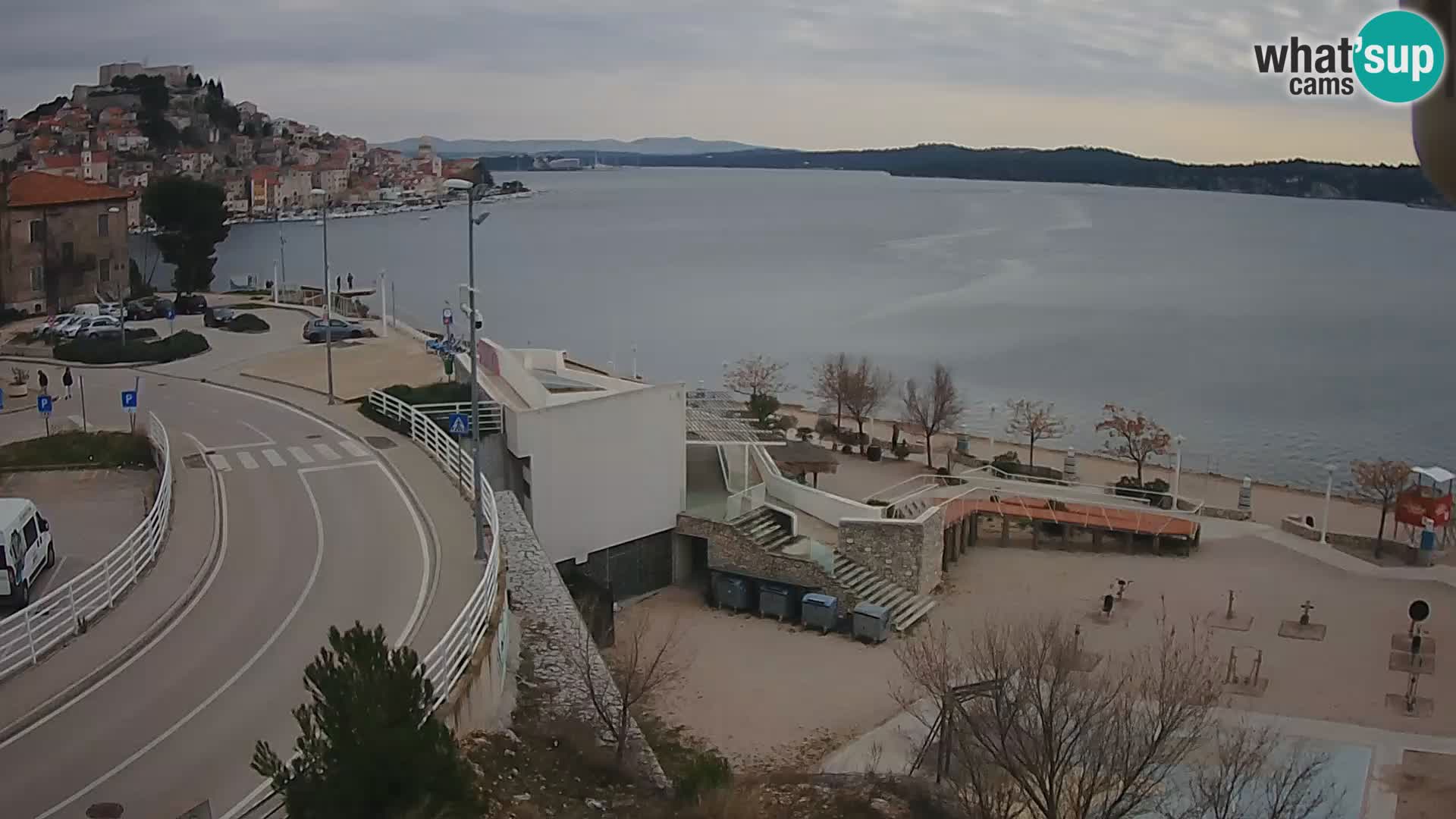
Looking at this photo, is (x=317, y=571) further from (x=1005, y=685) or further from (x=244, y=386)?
(x=244, y=386)

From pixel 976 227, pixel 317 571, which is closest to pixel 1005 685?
pixel 317 571

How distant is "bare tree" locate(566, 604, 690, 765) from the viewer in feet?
47.4

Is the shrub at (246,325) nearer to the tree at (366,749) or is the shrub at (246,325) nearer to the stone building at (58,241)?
the stone building at (58,241)

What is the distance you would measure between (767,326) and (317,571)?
7220 cm

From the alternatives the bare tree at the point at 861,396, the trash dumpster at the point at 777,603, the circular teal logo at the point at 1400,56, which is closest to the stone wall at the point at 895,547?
the trash dumpster at the point at 777,603

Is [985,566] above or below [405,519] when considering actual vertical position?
below

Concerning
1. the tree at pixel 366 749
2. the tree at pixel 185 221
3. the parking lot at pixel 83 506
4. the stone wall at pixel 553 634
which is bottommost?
the stone wall at pixel 553 634

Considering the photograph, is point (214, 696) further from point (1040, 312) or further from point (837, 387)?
point (1040, 312)

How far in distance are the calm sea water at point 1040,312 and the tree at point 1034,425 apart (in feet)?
4.21

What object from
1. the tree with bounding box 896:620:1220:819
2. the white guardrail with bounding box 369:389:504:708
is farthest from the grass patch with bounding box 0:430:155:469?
the tree with bounding box 896:620:1220:819

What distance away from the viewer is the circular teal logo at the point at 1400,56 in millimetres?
3357

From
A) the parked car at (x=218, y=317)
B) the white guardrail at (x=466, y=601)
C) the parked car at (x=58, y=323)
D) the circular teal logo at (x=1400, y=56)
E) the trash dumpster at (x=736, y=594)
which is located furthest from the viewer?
the parked car at (x=218, y=317)

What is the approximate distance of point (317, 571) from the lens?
54.7 feet

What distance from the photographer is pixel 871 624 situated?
890 inches
